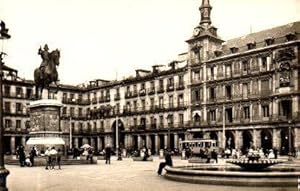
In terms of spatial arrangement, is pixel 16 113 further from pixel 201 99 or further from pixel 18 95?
pixel 201 99

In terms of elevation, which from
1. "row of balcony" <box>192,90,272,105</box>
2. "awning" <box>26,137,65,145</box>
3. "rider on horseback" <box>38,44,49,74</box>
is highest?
"rider on horseback" <box>38,44,49,74</box>

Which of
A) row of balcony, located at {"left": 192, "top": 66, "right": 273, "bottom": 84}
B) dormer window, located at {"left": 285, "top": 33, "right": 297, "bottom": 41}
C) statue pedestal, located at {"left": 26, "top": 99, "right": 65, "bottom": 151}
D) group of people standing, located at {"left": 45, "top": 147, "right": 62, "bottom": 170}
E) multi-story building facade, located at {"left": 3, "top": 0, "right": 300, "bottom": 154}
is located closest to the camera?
group of people standing, located at {"left": 45, "top": 147, "right": 62, "bottom": 170}

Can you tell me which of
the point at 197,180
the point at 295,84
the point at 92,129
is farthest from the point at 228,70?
the point at 197,180

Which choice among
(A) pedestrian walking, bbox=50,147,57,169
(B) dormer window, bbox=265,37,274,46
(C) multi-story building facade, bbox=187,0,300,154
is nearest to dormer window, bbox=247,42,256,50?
(C) multi-story building facade, bbox=187,0,300,154

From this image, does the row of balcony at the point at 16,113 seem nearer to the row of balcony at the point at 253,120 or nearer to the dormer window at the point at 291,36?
the row of balcony at the point at 253,120

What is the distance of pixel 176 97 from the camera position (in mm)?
64688

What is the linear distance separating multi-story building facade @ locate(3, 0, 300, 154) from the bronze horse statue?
16414mm

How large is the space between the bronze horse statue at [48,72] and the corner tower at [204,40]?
29762 millimetres

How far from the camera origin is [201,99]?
6031 cm

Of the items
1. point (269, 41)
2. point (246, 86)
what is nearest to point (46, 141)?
point (246, 86)

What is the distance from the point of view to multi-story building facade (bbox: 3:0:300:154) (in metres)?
50.7

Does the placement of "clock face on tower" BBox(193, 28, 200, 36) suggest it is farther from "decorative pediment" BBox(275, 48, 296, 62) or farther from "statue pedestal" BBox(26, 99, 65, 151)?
"statue pedestal" BBox(26, 99, 65, 151)

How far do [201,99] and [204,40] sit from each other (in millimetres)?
7399

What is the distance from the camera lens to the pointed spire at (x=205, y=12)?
6217 centimetres
